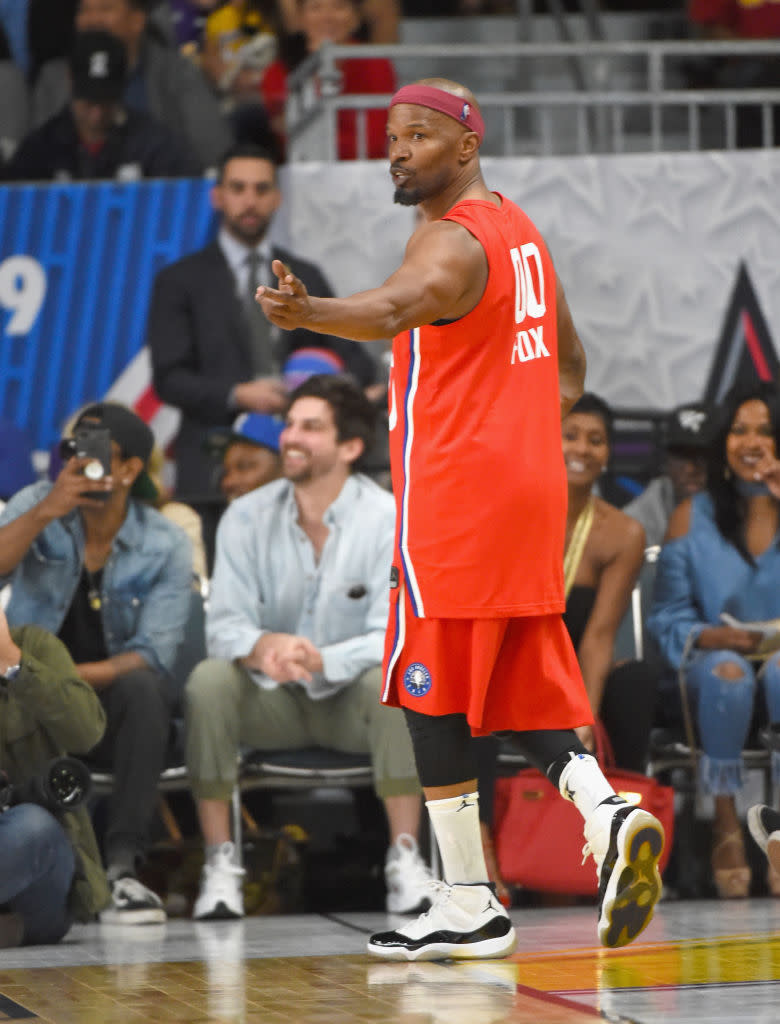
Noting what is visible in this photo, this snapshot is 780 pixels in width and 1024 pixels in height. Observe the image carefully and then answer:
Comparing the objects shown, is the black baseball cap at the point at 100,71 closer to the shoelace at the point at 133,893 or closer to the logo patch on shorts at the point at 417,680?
the shoelace at the point at 133,893

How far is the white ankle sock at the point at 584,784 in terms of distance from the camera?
3748 millimetres

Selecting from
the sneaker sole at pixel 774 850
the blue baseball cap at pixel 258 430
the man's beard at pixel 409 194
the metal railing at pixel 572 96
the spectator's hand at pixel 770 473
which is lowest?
the sneaker sole at pixel 774 850

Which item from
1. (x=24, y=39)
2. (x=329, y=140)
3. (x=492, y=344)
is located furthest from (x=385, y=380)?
(x=492, y=344)

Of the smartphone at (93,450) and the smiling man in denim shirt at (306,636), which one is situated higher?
the smartphone at (93,450)

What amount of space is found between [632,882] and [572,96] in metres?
4.85

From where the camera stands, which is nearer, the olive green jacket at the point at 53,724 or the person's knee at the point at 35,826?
the person's knee at the point at 35,826

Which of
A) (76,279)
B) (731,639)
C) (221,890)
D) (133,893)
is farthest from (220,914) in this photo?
(76,279)

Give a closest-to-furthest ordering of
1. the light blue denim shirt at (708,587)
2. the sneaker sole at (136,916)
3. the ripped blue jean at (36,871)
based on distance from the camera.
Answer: the ripped blue jean at (36,871) < the sneaker sole at (136,916) < the light blue denim shirt at (708,587)

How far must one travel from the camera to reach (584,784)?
3773mm

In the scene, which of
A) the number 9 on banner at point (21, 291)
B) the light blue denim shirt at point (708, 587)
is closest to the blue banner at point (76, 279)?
the number 9 on banner at point (21, 291)

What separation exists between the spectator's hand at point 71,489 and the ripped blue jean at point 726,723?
1.93 meters

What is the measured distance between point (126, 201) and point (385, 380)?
53.8 inches

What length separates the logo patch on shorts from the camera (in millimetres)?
3873

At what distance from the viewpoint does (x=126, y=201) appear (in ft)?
25.4
